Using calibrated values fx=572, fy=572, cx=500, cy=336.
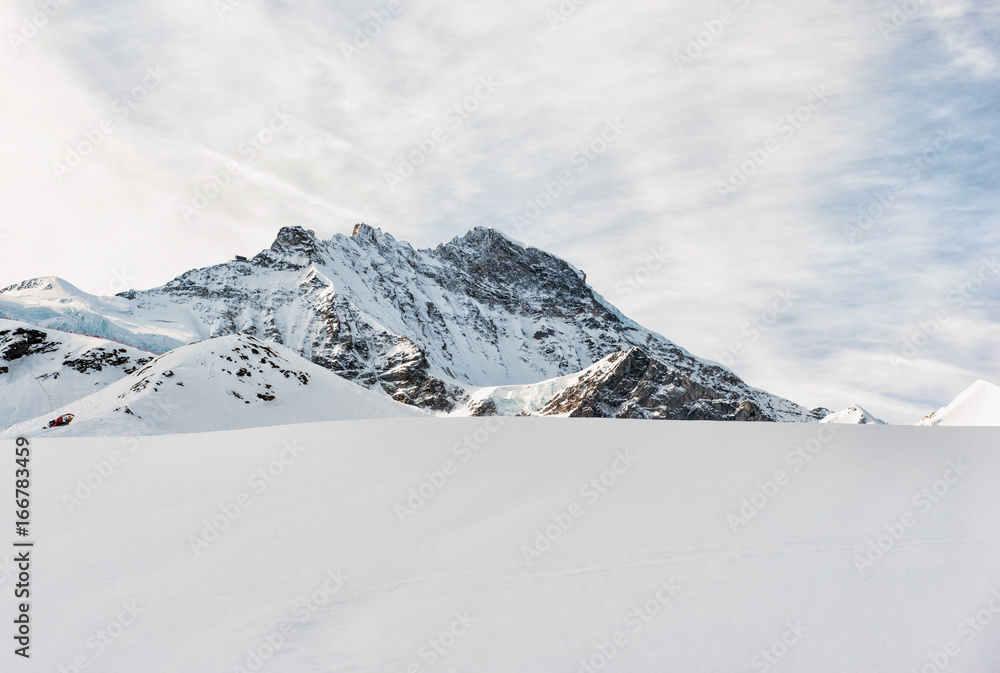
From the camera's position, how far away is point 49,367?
38.9 m

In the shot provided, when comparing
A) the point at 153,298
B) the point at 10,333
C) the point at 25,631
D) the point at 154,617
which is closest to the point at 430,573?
the point at 154,617

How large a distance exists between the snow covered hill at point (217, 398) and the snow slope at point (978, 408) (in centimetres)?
2567

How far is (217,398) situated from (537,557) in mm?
27506

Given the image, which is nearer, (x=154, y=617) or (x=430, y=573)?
(x=154, y=617)

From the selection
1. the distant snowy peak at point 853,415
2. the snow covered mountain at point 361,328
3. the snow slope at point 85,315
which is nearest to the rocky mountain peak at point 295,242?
the snow covered mountain at point 361,328

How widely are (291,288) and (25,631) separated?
162056 mm

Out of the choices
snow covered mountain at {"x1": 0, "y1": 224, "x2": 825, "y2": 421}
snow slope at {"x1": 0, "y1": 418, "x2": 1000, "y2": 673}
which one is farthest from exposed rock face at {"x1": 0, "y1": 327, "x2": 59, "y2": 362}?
snow covered mountain at {"x1": 0, "y1": 224, "x2": 825, "y2": 421}

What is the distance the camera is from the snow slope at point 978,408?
68.3 feet

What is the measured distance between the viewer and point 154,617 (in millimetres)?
4711

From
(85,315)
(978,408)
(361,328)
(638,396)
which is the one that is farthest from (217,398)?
(361,328)

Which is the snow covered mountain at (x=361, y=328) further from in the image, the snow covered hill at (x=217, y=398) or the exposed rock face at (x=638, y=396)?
the snow covered hill at (x=217, y=398)

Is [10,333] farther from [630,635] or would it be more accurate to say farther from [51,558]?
[630,635]

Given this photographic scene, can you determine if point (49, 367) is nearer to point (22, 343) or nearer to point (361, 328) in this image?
point (22, 343)

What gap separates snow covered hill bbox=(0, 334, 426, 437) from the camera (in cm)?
2531
